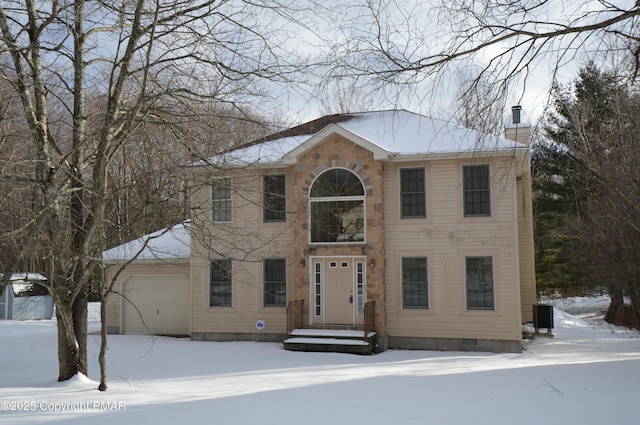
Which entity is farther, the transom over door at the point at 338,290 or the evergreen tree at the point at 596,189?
the transom over door at the point at 338,290

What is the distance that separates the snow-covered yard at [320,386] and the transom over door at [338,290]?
1641 mm

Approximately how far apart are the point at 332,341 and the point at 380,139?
20.6 feet

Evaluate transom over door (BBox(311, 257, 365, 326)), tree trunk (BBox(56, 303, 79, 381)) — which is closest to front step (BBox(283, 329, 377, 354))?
transom over door (BBox(311, 257, 365, 326))

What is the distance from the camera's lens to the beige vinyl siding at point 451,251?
16.2m

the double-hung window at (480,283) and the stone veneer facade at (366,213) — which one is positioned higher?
the stone veneer facade at (366,213)

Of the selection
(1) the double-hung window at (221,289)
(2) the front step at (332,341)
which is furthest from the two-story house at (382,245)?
(2) the front step at (332,341)

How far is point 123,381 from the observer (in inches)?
426

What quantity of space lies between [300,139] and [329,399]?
11.4m

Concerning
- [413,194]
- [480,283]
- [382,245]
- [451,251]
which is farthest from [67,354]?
[480,283]

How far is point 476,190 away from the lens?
16719mm

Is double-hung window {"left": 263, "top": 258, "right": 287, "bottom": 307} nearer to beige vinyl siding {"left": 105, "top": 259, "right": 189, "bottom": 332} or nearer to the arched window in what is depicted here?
the arched window

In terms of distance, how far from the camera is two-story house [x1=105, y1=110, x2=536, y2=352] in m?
16.3

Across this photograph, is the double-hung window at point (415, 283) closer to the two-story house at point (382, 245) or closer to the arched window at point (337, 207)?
the two-story house at point (382, 245)

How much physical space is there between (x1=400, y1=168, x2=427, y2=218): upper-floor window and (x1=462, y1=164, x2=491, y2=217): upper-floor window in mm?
1185
